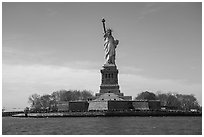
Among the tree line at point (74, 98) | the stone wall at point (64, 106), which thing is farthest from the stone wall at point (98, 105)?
the tree line at point (74, 98)

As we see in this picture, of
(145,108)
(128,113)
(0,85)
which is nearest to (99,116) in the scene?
(128,113)

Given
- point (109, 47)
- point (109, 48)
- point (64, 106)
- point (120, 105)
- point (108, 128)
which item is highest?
point (109, 47)

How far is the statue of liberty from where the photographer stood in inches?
3140

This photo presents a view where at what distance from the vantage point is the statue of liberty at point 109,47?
262 ft

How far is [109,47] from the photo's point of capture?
80.0m

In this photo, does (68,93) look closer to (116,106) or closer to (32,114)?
(32,114)

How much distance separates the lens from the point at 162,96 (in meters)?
115

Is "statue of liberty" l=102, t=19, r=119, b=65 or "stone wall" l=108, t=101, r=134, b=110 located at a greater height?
"statue of liberty" l=102, t=19, r=119, b=65

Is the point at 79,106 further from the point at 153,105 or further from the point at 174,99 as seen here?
the point at 174,99

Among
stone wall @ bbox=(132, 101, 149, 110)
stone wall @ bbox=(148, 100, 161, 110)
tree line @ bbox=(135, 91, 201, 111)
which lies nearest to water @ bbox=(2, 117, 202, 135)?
stone wall @ bbox=(132, 101, 149, 110)

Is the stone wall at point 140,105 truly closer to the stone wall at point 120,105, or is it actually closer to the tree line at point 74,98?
the stone wall at point 120,105

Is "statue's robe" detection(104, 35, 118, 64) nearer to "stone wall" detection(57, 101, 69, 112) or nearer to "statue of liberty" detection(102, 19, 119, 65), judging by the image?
"statue of liberty" detection(102, 19, 119, 65)

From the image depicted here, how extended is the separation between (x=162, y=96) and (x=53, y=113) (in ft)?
168

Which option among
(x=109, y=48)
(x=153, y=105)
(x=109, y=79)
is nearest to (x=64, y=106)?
(x=109, y=79)
